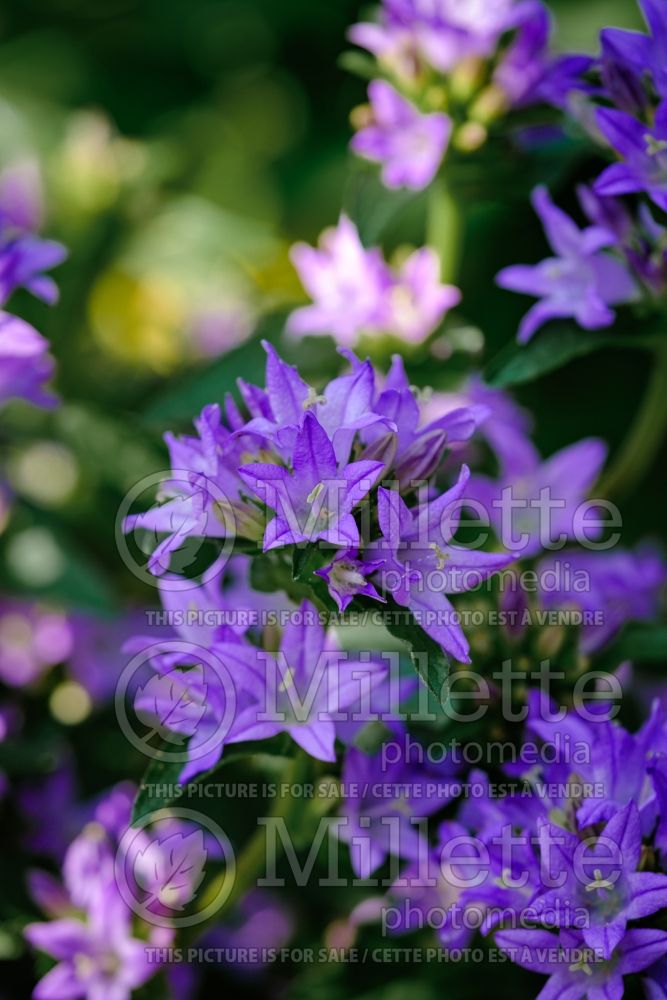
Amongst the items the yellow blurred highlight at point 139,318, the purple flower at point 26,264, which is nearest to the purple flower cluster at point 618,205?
the purple flower at point 26,264

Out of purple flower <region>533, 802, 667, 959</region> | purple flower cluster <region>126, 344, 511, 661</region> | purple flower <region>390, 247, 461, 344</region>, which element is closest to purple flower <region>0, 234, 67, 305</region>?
purple flower cluster <region>126, 344, 511, 661</region>

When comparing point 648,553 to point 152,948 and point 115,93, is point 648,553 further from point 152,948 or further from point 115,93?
Answer: point 115,93

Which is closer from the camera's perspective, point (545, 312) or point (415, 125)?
point (545, 312)

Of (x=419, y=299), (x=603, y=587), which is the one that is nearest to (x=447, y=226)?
(x=419, y=299)

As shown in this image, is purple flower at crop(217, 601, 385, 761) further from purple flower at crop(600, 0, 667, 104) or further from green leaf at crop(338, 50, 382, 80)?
green leaf at crop(338, 50, 382, 80)

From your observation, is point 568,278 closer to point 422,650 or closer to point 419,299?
point 419,299

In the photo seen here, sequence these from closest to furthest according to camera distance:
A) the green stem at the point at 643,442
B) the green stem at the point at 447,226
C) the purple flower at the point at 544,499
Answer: the purple flower at the point at 544,499
the green stem at the point at 643,442
the green stem at the point at 447,226

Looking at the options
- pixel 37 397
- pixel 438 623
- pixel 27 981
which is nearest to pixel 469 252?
pixel 37 397

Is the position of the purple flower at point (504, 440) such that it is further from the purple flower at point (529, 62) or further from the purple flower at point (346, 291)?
the purple flower at point (529, 62)
